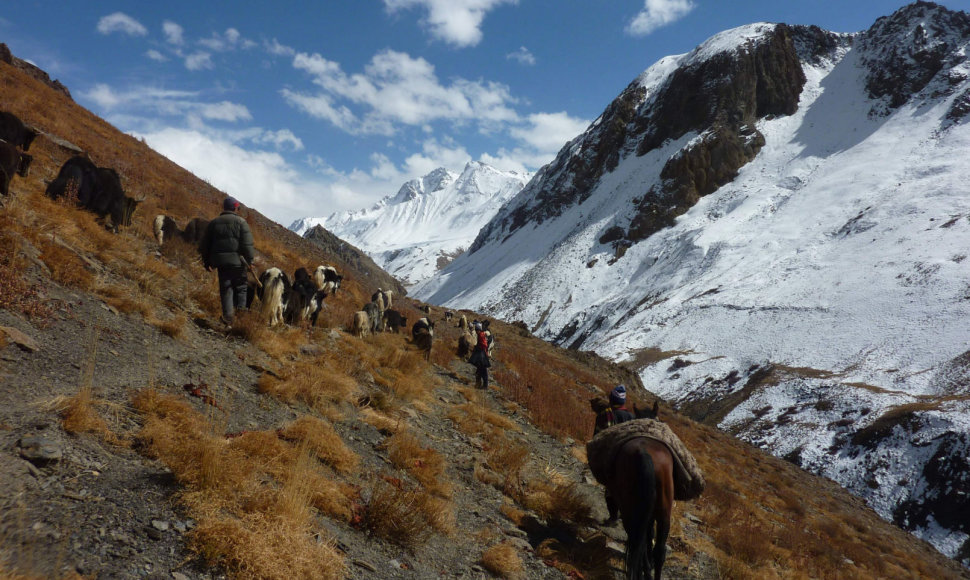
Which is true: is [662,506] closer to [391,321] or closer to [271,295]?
[271,295]

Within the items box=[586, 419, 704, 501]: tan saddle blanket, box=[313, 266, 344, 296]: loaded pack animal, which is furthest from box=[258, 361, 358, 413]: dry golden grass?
box=[313, 266, 344, 296]: loaded pack animal

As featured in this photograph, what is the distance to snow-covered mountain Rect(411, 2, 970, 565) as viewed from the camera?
81.8 feet

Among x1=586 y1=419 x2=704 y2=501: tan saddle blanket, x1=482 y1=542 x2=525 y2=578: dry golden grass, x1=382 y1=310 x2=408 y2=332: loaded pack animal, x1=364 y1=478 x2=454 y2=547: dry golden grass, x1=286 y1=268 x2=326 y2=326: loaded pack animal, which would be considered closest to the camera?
x1=364 y1=478 x2=454 y2=547: dry golden grass

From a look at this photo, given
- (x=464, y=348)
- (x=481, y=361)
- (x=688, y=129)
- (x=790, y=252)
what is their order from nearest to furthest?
(x=481, y=361) < (x=464, y=348) < (x=790, y=252) < (x=688, y=129)

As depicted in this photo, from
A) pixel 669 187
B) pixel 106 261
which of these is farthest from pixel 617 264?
pixel 106 261

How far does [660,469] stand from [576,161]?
Result: 116874 mm

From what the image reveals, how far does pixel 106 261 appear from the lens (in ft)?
24.3

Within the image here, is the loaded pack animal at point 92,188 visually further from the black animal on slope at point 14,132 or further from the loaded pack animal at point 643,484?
the loaded pack animal at point 643,484

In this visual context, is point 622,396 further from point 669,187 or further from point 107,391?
point 669,187

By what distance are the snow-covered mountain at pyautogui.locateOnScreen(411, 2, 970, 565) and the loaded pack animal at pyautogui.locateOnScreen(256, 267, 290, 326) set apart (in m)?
23.9

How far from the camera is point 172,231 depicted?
10539 mm

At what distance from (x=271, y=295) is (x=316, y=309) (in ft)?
4.69

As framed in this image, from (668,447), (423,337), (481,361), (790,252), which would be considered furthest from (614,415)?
(790,252)

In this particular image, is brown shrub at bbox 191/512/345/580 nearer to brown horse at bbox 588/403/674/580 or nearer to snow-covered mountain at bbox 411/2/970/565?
brown horse at bbox 588/403/674/580
